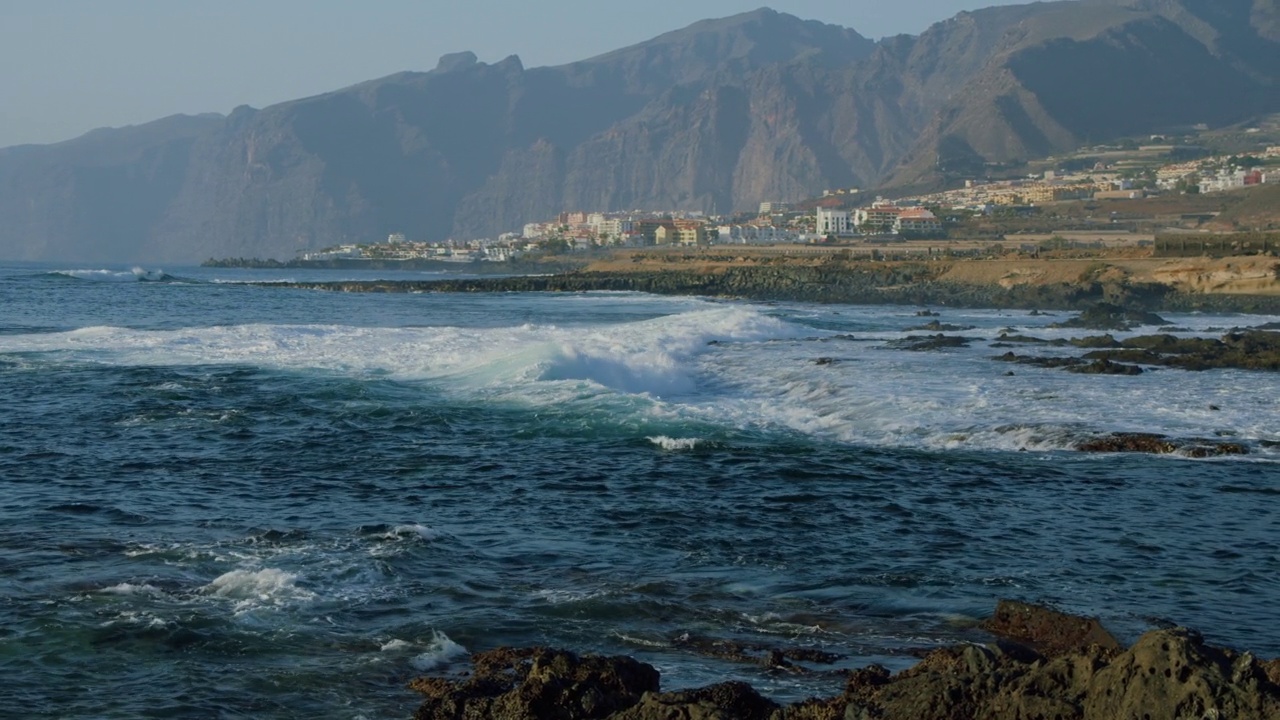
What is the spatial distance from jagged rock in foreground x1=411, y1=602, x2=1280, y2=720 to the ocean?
0.55 metres

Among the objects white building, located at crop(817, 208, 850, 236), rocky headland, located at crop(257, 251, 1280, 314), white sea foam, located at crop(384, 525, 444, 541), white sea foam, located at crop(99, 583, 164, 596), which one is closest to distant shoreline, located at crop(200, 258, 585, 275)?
white building, located at crop(817, 208, 850, 236)

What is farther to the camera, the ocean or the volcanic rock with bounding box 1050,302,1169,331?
the volcanic rock with bounding box 1050,302,1169,331

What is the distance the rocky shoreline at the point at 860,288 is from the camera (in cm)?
4675

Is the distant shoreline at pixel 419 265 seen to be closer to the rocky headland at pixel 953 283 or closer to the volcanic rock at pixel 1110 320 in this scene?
the rocky headland at pixel 953 283

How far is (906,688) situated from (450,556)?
4.79 meters

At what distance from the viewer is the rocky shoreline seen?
153ft

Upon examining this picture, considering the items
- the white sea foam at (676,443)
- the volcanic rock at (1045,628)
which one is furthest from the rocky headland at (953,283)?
the volcanic rock at (1045,628)

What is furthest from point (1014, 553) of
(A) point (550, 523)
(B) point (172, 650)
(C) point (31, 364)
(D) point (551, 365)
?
(C) point (31, 364)

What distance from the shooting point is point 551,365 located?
2258 cm

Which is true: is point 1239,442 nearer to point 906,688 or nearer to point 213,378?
point 906,688

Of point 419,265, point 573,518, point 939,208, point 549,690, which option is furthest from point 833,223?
point 549,690

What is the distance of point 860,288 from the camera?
59.9 meters

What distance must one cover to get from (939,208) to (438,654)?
139 meters

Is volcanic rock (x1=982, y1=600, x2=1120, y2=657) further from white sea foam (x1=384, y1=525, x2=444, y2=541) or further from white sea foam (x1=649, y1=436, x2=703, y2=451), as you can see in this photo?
white sea foam (x1=649, y1=436, x2=703, y2=451)
